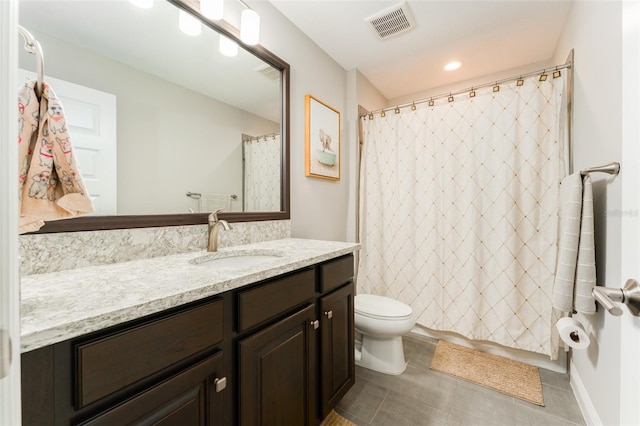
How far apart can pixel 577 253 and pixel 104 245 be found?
2.03 m

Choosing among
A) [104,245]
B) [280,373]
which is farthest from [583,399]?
[104,245]

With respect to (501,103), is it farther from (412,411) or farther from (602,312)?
(412,411)

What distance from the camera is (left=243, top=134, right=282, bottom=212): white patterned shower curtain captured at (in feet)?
5.00

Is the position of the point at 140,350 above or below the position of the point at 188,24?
below

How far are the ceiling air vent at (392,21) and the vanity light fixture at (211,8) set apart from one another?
1032mm

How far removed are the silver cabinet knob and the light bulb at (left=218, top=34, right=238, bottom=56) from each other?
4.95 feet

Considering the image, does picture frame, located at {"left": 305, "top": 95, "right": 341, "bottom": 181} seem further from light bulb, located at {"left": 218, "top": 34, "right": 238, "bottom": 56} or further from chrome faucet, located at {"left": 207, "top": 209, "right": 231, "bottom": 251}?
chrome faucet, located at {"left": 207, "top": 209, "right": 231, "bottom": 251}

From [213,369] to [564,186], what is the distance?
1823mm

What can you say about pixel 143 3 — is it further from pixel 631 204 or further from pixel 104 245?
pixel 631 204

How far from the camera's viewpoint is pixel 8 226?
29cm

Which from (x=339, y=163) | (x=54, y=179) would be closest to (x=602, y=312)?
(x=339, y=163)

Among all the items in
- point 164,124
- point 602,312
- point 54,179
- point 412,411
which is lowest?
point 412,411

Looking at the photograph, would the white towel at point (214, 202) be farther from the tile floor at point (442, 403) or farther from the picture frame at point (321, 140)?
the tile floor at point (442, 403)

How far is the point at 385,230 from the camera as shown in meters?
2.27
